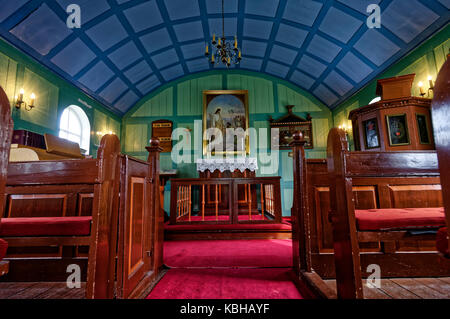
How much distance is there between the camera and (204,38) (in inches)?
231

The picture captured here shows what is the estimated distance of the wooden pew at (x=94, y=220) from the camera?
1226mm

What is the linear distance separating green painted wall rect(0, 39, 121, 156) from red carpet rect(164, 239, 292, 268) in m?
3.46

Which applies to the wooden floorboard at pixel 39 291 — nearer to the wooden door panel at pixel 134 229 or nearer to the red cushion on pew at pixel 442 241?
the wooden door panel at pixel 134 229

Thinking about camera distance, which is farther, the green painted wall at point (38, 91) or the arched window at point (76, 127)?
the arched window at point (76, 127)

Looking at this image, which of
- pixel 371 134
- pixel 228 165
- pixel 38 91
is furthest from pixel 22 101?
pixel 371 134

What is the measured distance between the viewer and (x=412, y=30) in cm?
392

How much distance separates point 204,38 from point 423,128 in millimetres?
5218

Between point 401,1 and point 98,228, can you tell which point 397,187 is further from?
point 401,1

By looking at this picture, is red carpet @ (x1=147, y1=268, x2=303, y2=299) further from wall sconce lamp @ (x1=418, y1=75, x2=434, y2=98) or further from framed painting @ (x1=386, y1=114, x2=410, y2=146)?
wall sconce lamp @ (x1=418, y1=75, x2=434, y2=98)

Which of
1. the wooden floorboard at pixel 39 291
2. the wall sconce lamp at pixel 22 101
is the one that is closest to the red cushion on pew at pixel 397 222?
the wooden floorboard at pixel 39 291

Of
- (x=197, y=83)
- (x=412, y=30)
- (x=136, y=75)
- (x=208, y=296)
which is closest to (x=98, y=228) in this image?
(x=208, y=296)

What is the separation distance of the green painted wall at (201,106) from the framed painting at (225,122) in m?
0.22

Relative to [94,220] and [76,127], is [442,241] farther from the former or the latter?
[76,127]

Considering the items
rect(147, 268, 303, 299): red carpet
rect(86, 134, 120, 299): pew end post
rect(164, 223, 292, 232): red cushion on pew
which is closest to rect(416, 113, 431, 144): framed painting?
rect(164, 223, 292, 232): red cushion on pew
